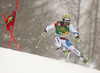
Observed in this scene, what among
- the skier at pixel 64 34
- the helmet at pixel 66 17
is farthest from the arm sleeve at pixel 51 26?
the helmet at pixel 66 17

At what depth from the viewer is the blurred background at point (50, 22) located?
1.85m

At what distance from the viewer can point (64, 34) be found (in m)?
1.86

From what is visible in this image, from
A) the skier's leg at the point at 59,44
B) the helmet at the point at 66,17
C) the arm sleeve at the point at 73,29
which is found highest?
the helmet at the point at 66,17

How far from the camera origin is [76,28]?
74.4 inches

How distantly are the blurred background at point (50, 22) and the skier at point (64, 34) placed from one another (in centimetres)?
6

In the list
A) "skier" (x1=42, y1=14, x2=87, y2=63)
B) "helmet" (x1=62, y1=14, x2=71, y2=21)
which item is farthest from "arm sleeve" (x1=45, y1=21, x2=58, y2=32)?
"helmet" (x1=62, y1=14, x2=71, y2=21)

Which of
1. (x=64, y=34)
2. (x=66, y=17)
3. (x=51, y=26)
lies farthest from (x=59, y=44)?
(x=66, y=17)

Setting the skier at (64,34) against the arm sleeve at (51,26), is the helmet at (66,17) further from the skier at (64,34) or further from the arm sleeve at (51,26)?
the arm sleeve at (51,26)

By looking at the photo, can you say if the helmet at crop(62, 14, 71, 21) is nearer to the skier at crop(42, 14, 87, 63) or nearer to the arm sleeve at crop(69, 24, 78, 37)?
the skier at crop(42, 14, 87, 63)

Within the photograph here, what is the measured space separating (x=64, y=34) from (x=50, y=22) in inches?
11.8

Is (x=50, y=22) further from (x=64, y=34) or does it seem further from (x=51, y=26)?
(x=64, y=34)

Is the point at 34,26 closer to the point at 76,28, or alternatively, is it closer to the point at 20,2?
the point at 20,2

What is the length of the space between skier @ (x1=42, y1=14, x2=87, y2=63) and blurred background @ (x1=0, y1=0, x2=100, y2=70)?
0.06 meters

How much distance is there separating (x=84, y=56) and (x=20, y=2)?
52.9 inches
